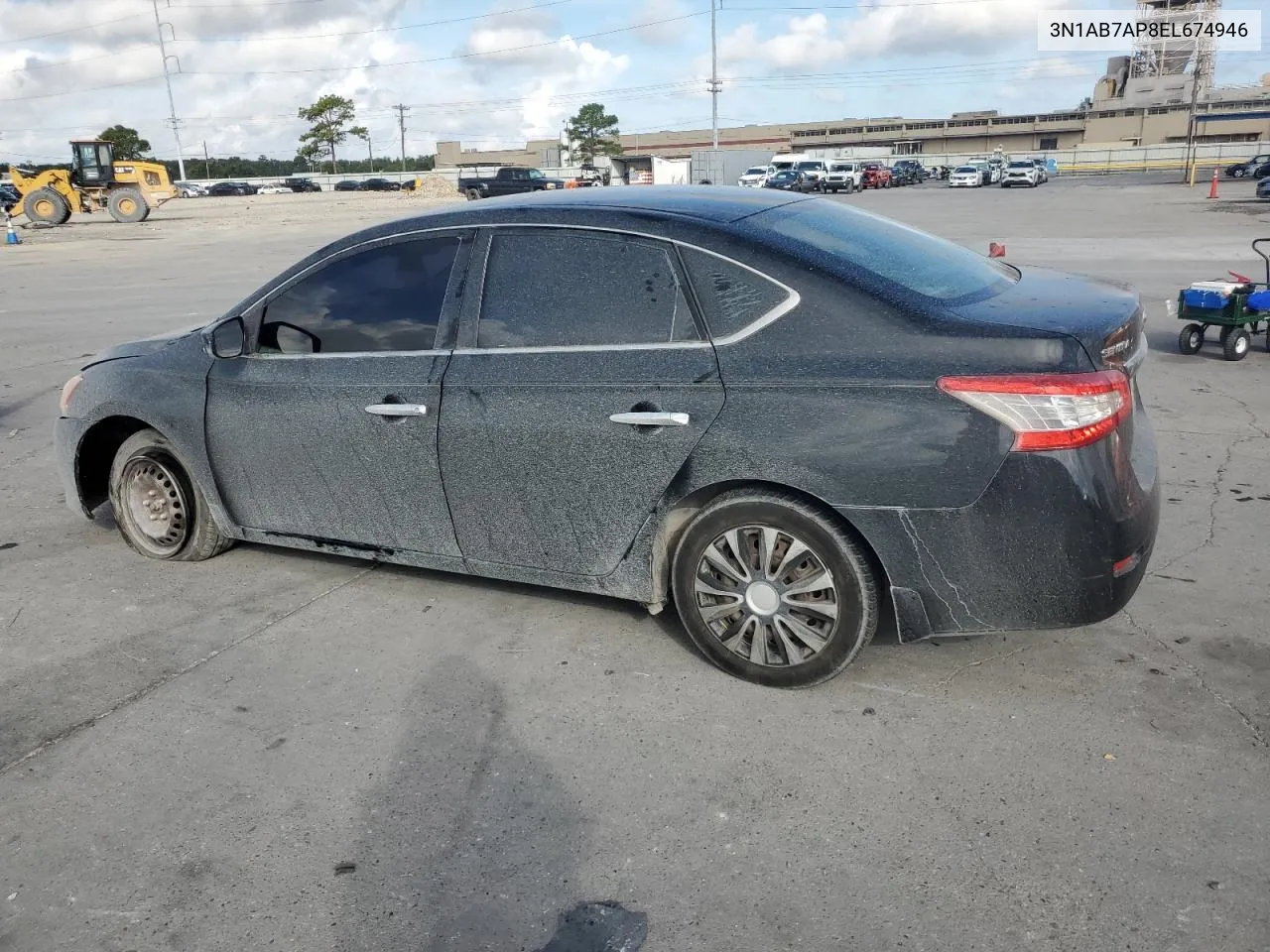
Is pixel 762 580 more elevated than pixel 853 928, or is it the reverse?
pixel 762 580

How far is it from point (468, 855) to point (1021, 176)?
61980 mm

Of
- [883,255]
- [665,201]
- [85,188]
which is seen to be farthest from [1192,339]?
[85,188]

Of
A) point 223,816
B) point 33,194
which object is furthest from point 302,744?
point 33,194

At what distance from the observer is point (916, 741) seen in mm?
3494

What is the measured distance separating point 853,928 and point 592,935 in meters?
0.67

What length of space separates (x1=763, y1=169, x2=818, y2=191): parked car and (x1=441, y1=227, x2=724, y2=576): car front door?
53.8m

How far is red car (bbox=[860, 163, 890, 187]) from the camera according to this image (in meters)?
65.3

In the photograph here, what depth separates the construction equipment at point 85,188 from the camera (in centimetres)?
3778

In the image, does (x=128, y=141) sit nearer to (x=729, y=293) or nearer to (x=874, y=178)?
(x=874, y=178)

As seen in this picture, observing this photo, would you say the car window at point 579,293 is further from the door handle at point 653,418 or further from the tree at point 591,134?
the tree at point 591,134

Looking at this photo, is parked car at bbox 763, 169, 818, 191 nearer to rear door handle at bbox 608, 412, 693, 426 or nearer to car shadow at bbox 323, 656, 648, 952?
rear door handle at bbox 608, 412, 693, 426

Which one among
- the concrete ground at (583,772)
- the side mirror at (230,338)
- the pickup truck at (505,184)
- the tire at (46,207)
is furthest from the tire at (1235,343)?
the pickup truck at (505,184)

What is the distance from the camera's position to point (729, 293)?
3.76 metres

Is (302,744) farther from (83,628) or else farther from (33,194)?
(33,194)
